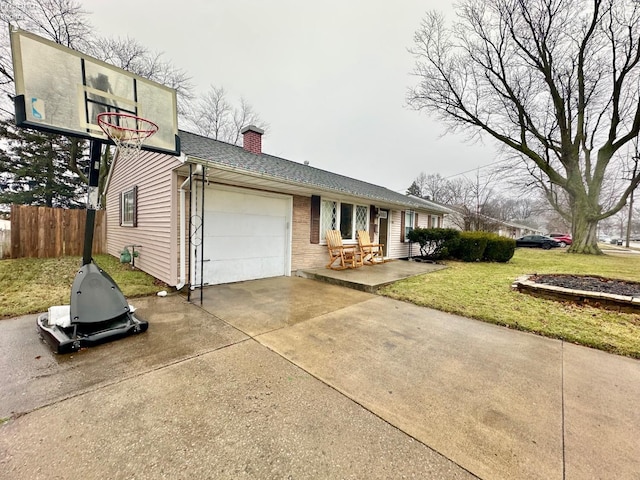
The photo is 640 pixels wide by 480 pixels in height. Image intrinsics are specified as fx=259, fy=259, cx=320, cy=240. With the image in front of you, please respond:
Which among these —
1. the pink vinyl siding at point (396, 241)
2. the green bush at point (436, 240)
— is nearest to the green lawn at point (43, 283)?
the pink vinyl siding at point (396, 241)

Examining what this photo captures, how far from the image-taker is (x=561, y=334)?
10.7 ft

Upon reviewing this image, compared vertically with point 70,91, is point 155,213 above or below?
below

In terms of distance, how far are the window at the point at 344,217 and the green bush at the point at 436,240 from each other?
8.99ft

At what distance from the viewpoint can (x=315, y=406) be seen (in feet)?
6.19

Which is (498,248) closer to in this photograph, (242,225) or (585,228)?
(585,228)

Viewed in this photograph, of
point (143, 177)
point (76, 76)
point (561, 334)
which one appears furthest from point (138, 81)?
point (561, 334)

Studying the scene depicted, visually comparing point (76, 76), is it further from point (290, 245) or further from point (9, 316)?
point (290, 245)

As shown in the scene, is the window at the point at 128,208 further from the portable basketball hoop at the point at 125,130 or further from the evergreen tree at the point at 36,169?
the evergreen tree at the point at 36,169

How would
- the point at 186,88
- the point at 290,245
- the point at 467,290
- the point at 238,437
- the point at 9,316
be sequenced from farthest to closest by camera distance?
the point at 186,88 → the point at 290,245 → the point at 467,290 → the point at 9,316 → the point at 238,437

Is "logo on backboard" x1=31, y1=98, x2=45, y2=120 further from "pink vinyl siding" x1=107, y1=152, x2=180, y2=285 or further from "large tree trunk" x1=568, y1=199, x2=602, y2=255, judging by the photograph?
"large tree trunk" x1=568, y1=199, x2=602, y2=255

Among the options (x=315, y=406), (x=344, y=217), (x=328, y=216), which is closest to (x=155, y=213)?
(x=328, y=216)

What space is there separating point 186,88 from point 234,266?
45.0 feet

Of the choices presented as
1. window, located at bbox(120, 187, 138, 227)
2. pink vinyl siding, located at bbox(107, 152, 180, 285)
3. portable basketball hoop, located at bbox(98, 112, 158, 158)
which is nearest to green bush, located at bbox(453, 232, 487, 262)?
pink vinyl siding, located at bbox(107, 152, 180, 285)

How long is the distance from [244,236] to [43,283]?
3848 millimetres
